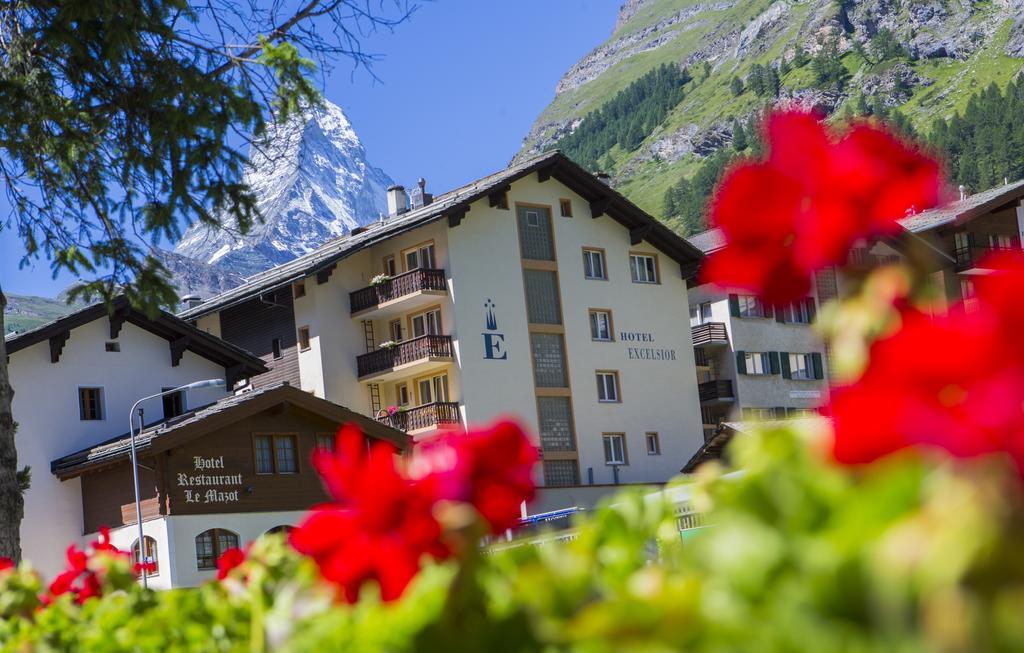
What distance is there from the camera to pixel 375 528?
7.50 feet

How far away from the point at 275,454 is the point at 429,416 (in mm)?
9939

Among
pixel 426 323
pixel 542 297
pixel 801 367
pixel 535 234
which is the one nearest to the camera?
pixel 426 323

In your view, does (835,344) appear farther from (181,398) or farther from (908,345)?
(181,398)

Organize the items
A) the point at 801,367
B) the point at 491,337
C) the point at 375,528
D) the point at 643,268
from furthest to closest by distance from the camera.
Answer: the point at 801,367 < the point at 643,268 < the point at 491,337 < the point at 375,528

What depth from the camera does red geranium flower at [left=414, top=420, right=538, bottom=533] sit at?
238 cm

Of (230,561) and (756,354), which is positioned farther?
(756,354)

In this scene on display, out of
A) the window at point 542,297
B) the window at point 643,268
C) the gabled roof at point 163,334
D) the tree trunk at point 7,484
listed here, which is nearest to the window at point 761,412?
the window at point 643,268

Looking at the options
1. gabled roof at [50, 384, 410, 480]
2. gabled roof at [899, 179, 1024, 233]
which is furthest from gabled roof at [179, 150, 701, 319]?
gabled roof at [899, 179, 1024, 233]

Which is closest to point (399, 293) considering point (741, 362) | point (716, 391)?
point (716, 391)

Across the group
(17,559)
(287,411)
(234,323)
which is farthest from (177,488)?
(17,559)

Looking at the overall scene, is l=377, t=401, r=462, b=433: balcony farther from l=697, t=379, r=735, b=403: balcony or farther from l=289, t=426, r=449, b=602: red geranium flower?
l=289, t=426, r=449, b=602: red geranium flower

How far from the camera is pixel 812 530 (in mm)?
1444

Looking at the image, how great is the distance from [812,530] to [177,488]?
37.2 m

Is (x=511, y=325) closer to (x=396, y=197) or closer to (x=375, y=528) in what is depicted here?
(x=396, y=197)
